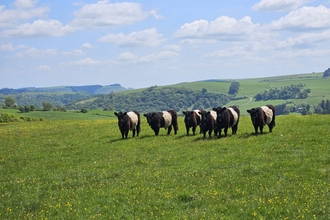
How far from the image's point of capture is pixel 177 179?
1738 centimetres

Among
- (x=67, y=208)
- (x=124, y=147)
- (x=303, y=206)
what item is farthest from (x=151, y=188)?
(x=124, y=147)

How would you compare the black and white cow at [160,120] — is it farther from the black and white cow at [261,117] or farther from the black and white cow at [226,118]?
the black and white cow at [261,117]

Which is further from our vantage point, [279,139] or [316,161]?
[279,139]

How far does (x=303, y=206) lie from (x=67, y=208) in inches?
337

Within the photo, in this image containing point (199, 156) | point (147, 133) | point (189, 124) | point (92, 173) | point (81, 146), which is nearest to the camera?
point (92, 173)

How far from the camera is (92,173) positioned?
Answer: 19.9m

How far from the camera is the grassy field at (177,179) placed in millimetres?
13258

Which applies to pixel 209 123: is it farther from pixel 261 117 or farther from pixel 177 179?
pixel 177 179

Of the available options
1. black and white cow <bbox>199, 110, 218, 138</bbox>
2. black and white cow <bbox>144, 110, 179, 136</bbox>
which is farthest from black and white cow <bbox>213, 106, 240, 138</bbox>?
black and white cow <bbox>144, 110, 179, 136</bbox>

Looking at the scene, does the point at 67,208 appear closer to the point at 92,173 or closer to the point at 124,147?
the point at 92,173

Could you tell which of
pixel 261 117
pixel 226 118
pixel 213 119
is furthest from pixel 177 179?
pixel 213 119

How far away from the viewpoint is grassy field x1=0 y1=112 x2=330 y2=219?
1326cm

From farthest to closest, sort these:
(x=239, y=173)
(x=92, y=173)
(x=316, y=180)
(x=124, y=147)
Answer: (x=124, y=147) < (x=92, y=173) < (x=239, y=173) < (x=316, y=180)

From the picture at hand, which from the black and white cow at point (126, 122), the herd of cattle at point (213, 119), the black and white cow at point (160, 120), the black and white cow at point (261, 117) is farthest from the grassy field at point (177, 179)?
the black and white cow at point (160, 120)
